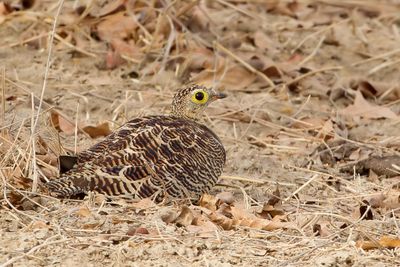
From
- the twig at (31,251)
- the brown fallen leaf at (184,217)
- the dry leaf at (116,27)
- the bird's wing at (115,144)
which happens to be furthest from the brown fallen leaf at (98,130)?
the twig at (31,251)

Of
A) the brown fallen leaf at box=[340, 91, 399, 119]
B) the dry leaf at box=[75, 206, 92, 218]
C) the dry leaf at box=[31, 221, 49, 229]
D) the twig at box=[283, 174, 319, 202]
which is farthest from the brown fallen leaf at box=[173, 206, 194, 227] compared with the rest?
the brown fallen leaf at box=[340, 91, 399, 119]

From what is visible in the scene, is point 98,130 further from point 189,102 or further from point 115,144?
point 115,144

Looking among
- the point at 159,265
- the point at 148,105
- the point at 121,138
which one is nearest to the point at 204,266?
Result: the point at 159,265

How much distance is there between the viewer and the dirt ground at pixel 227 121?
5.40 metres

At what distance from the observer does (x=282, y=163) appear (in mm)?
7953

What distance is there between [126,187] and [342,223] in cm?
130

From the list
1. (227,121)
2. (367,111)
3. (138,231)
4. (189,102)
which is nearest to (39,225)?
(138,231)

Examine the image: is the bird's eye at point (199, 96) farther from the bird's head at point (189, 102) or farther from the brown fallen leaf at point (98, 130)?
the brown fallen leaf at point (98, 130)

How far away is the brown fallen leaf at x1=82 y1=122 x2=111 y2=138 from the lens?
788 cm

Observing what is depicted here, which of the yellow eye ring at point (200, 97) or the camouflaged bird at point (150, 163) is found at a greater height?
the yellow eye ring at point (200, 97)

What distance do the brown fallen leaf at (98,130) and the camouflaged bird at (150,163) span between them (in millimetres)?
949

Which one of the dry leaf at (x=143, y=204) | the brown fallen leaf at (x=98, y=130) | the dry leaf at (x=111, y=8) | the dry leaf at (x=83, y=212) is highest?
the dry leaf at (x=111, y=8)

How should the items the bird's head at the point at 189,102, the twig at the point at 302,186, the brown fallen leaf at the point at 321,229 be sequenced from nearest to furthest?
the brown fallen leaf at the point at 321,229 → the twig at the point at 302,186 → the bird's head at the point at 189,102

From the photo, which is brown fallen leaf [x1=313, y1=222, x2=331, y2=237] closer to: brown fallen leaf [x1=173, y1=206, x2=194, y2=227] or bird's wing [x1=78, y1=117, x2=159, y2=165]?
brown fallen leaf [x1=173, y1=206, x2=194, y2=227]
